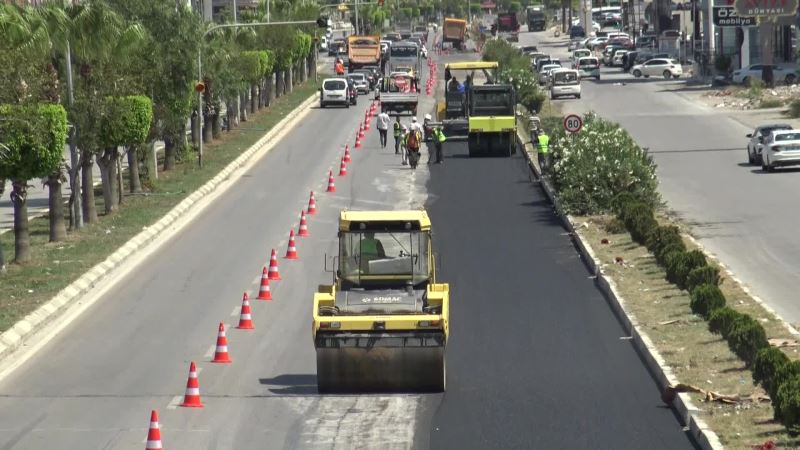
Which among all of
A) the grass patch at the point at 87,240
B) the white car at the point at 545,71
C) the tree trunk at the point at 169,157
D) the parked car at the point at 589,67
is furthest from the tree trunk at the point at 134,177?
the parked car at the point at 589,67

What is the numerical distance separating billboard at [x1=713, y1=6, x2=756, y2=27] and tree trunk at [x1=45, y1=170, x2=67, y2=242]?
65731 mm

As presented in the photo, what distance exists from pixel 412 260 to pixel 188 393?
3.45m

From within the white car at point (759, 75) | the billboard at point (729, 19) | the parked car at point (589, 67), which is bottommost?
the white car at point (759, 75)

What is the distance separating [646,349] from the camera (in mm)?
22266

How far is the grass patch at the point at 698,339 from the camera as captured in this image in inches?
673

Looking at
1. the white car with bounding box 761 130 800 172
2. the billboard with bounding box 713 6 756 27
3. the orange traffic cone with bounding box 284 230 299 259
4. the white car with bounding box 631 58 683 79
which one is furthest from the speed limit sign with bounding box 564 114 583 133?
the white car with bounding box 631 58 683 79

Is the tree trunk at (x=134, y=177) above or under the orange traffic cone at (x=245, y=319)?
above

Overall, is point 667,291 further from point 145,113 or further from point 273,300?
point 145,113

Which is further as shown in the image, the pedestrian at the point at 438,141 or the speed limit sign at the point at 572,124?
the pedestrian at the point at 438,141

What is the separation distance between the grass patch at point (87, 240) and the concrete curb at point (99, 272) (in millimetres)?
189

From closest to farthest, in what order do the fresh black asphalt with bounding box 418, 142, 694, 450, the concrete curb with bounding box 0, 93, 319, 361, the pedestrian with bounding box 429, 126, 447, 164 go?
the fresh black asphalt with bounding box 418, 142, 694, 450 < the concrete curb with bounding box 0, 93, 319, 361 < the pedestrian with bounding box 429, 126, 447, 164

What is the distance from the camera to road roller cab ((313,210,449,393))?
19.9 metres

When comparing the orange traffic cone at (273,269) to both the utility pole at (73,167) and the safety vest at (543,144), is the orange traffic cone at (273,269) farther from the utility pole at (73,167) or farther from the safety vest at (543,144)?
the safety vest at (543,144)

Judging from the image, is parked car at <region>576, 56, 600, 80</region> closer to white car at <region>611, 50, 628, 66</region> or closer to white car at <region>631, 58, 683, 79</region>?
white car at <region>631, 58, 683, 79</region>
